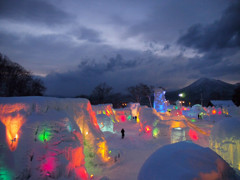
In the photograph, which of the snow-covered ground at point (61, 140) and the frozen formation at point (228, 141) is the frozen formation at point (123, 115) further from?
the frozen formation at point (228, 141)

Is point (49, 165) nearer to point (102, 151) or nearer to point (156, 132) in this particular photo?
point (102, 151)

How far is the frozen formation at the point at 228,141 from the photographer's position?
267 inches

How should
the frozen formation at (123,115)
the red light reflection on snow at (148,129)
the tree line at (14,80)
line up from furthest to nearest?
1. the frozen formation at (123,115)
2. the tree line at (14,80)
3. the red light reflection on snow at (148,129)

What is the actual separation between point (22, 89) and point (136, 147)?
789 inches

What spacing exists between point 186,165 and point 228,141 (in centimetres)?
477

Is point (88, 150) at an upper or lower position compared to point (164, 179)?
lower

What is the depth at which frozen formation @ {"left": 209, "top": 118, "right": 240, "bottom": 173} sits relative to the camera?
6.77 metres

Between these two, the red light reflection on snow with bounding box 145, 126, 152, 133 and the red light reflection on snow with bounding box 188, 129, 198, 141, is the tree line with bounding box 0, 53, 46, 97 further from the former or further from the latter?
the red light reflection on snow with bounding box 188, 129, 198, 141

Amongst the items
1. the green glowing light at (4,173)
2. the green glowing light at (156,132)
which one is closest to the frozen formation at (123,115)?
the green glowing light at (156,132)

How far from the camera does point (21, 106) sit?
6887mm

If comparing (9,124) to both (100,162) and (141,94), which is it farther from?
(141,94)

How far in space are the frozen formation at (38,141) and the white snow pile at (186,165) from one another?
3729 mm

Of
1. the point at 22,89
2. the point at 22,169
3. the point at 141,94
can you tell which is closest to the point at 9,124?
the point at 22,169

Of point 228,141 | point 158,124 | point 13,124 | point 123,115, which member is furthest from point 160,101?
point 13,124
